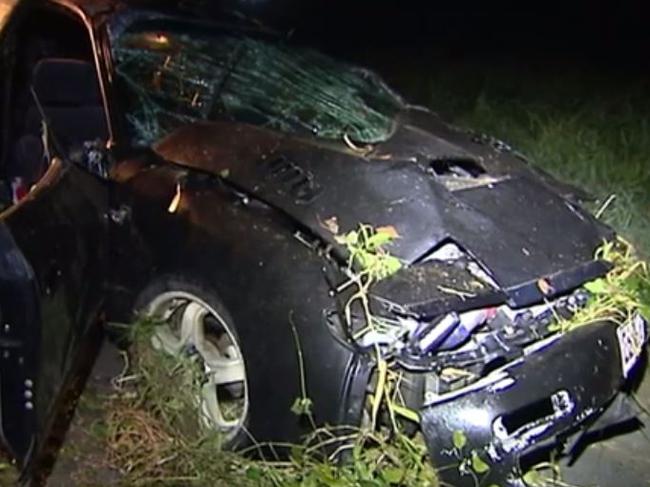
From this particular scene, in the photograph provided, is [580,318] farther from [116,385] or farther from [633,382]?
[116,385]

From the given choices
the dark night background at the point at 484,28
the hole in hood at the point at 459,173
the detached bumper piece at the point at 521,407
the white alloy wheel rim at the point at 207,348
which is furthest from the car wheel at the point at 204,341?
the dark night background at the point at 484,28

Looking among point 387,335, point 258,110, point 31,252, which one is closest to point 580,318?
point 387,335

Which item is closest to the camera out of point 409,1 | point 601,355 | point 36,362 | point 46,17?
point 36,362

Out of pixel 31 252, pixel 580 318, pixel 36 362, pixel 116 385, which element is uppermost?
pixel 580 318

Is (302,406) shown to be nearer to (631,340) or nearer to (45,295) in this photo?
(45,295)

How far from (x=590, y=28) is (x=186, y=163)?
6.23 meters

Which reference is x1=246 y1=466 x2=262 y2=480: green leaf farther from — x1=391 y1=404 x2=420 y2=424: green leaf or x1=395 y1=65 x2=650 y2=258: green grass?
x1=395 y1=65 x2=650 y2=258: green grass

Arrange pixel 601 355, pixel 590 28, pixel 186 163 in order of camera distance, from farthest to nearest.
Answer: pixel 590 28 → pixel 186 163 → pixel 601 355

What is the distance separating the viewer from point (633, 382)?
4.07m

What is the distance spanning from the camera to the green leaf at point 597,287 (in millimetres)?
3393

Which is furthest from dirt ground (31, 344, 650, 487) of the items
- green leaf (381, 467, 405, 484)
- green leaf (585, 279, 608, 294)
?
green leaf (381, 467, 405, 484)

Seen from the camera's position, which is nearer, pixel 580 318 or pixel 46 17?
pixel 580 318

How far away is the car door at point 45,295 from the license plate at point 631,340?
1.92 m

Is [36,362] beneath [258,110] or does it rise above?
beneath
